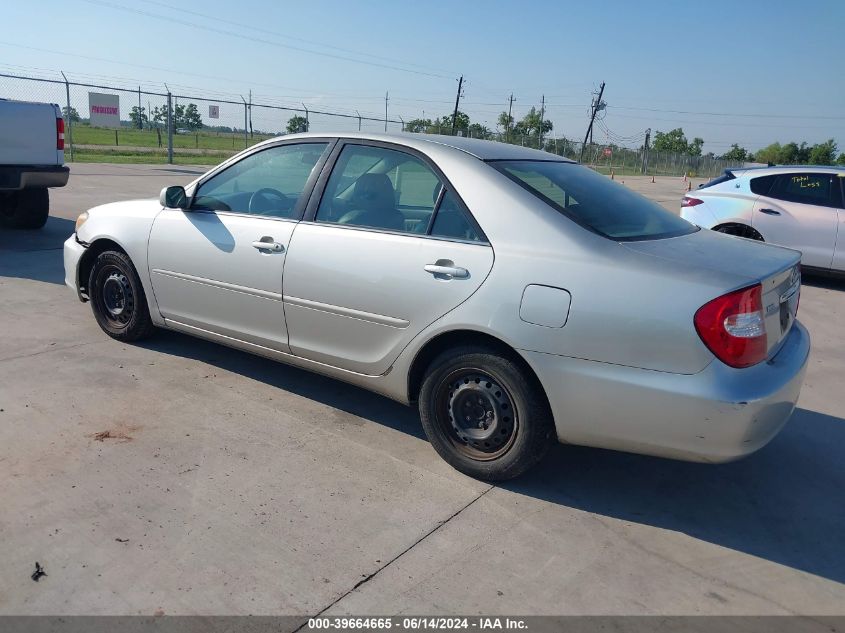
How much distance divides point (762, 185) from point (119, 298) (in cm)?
754

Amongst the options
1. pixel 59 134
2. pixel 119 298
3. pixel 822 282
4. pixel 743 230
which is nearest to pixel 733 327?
pixel 119 298

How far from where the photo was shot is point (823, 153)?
234ft

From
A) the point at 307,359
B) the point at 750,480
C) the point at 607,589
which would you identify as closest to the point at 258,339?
the point at 307,359

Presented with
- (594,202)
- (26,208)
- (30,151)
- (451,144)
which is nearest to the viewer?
(594,202)

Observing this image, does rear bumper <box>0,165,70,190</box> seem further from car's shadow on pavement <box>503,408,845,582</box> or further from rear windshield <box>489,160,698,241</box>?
car's shadow on pavement <box>503,408,845,582</box>

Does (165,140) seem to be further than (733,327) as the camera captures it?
Yes

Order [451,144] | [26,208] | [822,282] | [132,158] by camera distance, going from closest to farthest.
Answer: [451,144], [26,208], [822,282], [132,158]

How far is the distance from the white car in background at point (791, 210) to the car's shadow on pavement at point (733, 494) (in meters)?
5.07

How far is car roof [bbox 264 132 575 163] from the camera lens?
3741 millimetres

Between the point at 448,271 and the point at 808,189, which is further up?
the point at 808,189

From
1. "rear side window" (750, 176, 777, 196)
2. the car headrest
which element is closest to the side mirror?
the car headrest

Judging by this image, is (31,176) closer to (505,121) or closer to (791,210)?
(791,210)

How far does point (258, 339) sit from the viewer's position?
13.7 ft

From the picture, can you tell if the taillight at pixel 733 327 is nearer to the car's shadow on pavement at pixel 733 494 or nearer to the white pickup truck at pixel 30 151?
the car's shadow on pavement at pixel 733 494
